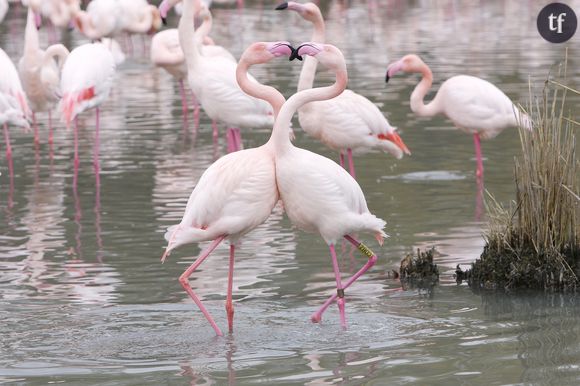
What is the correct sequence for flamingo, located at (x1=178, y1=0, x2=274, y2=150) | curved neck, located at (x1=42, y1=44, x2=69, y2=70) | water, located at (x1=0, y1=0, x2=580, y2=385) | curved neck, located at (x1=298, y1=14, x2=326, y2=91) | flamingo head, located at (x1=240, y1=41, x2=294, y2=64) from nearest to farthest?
water, located at (x1=0, y1=0, x2=580, y2=385) < flamingo head, located at (x1=240, y1=41, x2=294, y2=64) < curved neck, located at (x1=298, y1=14, x2=326, y2=91) < flamingo, located at (x1=178, y1=0, x2=274, y2=150) < curved neck, located at (x1=42, y1=44, x2=69, y2=70)

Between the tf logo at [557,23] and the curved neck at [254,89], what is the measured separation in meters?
1.67

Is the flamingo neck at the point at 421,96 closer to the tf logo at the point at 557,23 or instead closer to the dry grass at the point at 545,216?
the tf logo at the point at 557,23

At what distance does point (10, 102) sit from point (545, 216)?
5591mm

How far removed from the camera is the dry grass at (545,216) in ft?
22.9

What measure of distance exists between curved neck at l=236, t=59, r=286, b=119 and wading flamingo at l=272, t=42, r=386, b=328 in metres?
0.34

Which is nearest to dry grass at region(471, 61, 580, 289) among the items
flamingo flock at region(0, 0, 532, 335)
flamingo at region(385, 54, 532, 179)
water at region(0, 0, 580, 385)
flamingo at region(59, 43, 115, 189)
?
water at region(0, 0, 580, 385)

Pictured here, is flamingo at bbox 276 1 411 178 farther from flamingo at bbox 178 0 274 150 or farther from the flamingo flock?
flamingo at bbox 178 0 274 150

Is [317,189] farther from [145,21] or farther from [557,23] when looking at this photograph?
[145,21]

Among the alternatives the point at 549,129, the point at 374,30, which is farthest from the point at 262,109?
the point at 374,30

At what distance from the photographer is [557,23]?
777 centimetres

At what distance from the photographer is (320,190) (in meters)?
6.45

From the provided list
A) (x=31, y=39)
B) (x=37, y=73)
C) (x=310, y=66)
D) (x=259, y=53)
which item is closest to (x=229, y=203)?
(x=259, y=53)

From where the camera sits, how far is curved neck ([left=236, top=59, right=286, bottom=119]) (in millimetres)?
6902

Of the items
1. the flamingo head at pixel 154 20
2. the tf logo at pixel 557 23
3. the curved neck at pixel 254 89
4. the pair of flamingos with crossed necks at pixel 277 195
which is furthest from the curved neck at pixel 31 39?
the flamingo head at pixel 154 20
